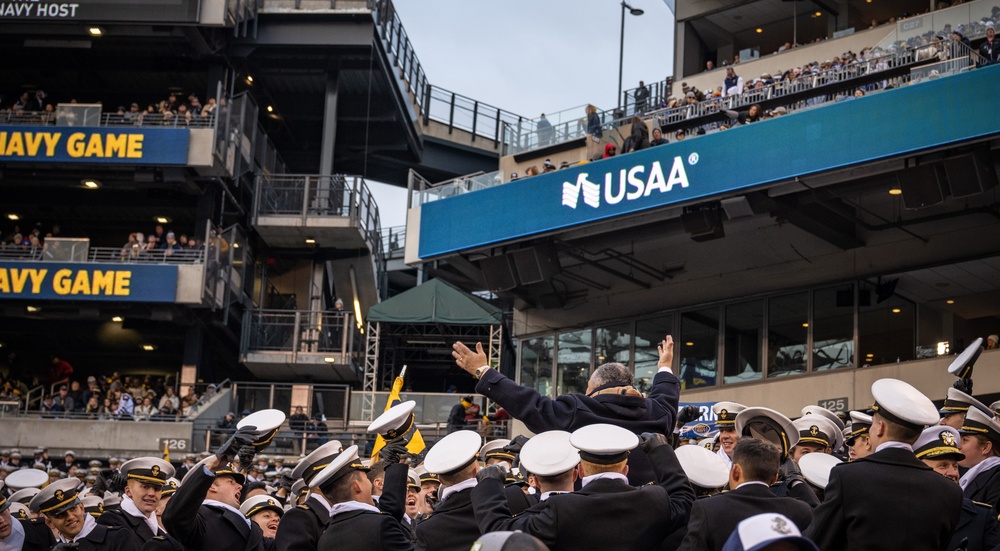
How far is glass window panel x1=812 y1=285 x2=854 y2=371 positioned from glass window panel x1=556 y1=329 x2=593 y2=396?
22.0 feet

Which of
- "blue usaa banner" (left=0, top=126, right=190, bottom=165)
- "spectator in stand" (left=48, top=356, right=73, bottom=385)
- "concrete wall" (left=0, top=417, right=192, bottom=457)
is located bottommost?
"concrete wall" (left=0, top=417, right=192, bottom=457)

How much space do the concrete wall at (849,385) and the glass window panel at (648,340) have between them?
1.24 m

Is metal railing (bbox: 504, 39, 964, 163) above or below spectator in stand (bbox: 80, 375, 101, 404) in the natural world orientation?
above

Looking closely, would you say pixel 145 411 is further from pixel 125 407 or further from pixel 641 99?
pixel 641 99

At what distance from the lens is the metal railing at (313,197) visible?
43781mm

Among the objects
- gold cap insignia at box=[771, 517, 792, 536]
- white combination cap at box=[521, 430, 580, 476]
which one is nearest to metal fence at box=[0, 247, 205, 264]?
white combination cap at box=[521, 430, 580, 476]

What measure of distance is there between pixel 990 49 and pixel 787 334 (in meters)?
8.13

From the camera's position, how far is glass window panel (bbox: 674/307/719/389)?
3091cm

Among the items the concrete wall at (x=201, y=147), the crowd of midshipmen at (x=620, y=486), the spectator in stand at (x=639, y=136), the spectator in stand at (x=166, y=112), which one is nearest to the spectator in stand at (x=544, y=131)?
the spectator in stand at (x=639, y=136)

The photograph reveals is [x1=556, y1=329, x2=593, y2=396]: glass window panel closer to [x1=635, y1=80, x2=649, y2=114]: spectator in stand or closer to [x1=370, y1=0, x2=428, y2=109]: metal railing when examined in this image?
[x1=635, y1=80, x2=649, y2=114]: spectator in stand

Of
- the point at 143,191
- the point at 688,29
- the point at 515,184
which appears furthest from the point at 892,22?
the point at 143,191

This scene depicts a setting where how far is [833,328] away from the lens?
28.7 m

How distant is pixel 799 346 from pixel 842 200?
4.13 metres

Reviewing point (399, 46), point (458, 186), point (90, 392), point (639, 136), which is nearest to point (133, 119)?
point (90, 392)
